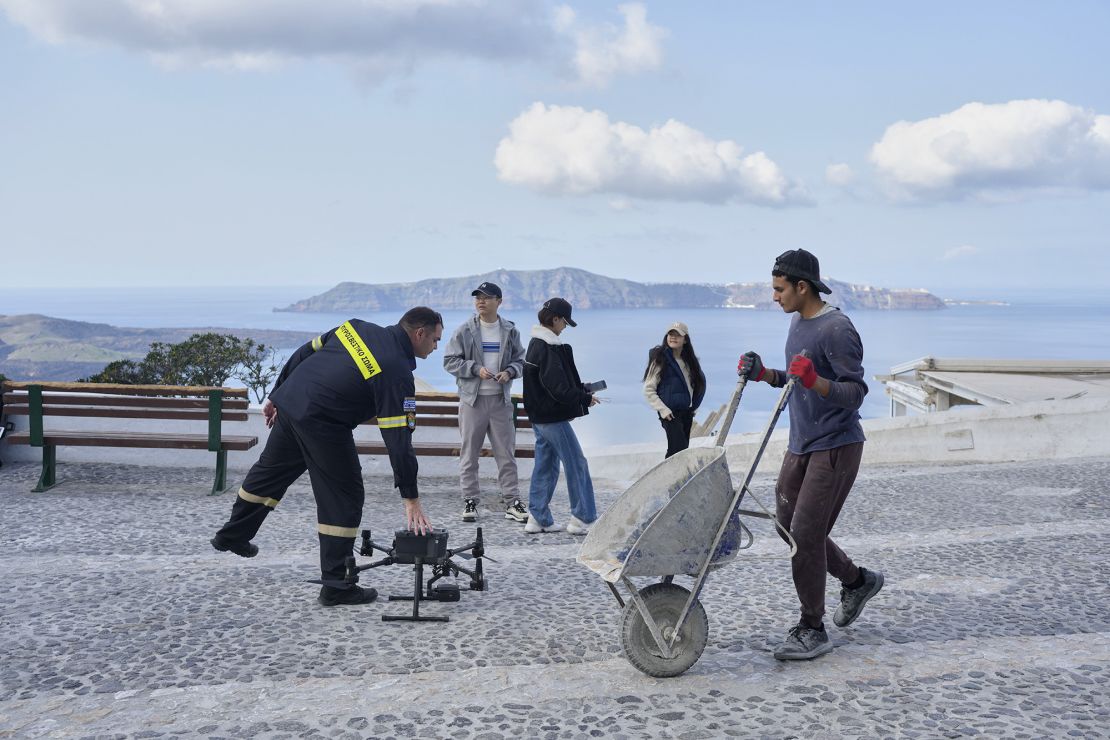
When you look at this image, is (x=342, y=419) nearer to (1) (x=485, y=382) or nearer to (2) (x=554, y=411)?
(2) (x=554, y=411)

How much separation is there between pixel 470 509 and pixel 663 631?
12.7ft

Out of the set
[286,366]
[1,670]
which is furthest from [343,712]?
[286,366]

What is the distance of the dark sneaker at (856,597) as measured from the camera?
4859 millimetres

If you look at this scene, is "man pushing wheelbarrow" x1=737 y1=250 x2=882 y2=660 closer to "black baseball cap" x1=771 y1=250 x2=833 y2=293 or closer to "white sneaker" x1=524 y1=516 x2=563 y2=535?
"black baseball cap" x1=771 y1=250 x2=833 y2=293

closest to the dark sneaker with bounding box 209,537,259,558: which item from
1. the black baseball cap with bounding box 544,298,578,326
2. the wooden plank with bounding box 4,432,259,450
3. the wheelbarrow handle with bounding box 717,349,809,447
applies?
the black baseball cap with bounding box 544,298,578,326

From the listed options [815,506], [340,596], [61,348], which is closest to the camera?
[815,506]

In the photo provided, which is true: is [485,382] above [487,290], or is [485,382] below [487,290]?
below

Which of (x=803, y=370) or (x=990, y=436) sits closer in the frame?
(x=803, y=370)

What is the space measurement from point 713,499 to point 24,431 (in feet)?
27.4

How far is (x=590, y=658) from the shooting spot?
457cm

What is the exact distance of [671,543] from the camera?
13.3ft

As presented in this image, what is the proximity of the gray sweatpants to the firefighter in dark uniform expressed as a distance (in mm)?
2622

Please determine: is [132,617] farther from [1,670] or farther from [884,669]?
[884,669]

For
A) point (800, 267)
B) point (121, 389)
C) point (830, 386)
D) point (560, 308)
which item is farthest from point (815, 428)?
point (121, 389)
